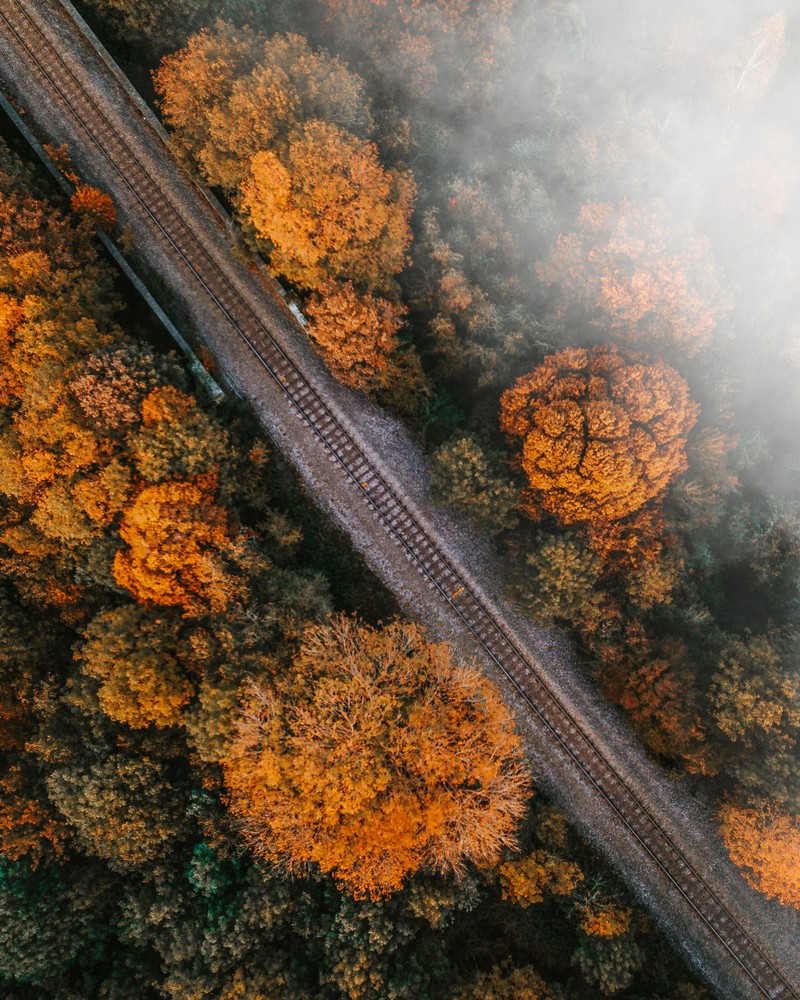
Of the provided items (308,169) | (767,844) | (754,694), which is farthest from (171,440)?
(767,844)

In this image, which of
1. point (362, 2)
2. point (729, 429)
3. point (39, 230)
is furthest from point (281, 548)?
point (362, 2)

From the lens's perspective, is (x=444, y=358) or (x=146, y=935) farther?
(x=444, y=358)

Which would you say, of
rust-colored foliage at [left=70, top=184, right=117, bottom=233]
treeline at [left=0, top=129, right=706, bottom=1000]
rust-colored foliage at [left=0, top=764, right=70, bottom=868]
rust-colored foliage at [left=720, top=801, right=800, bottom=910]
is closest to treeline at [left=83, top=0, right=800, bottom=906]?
rust-colored foliage at [left=720, top=801, right=800, bottom=910]

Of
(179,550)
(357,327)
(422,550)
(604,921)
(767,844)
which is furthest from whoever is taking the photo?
(422,550)

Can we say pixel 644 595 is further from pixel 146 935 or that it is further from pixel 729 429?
pixel 146 935

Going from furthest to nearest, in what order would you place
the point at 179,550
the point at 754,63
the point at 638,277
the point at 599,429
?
the point at 754,63 → the point at 638,277 → the point at 599,429 → the point at 179,550

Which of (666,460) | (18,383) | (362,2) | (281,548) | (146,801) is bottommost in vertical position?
(146,801)

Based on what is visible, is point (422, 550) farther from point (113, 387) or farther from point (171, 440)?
point (113, 387)
